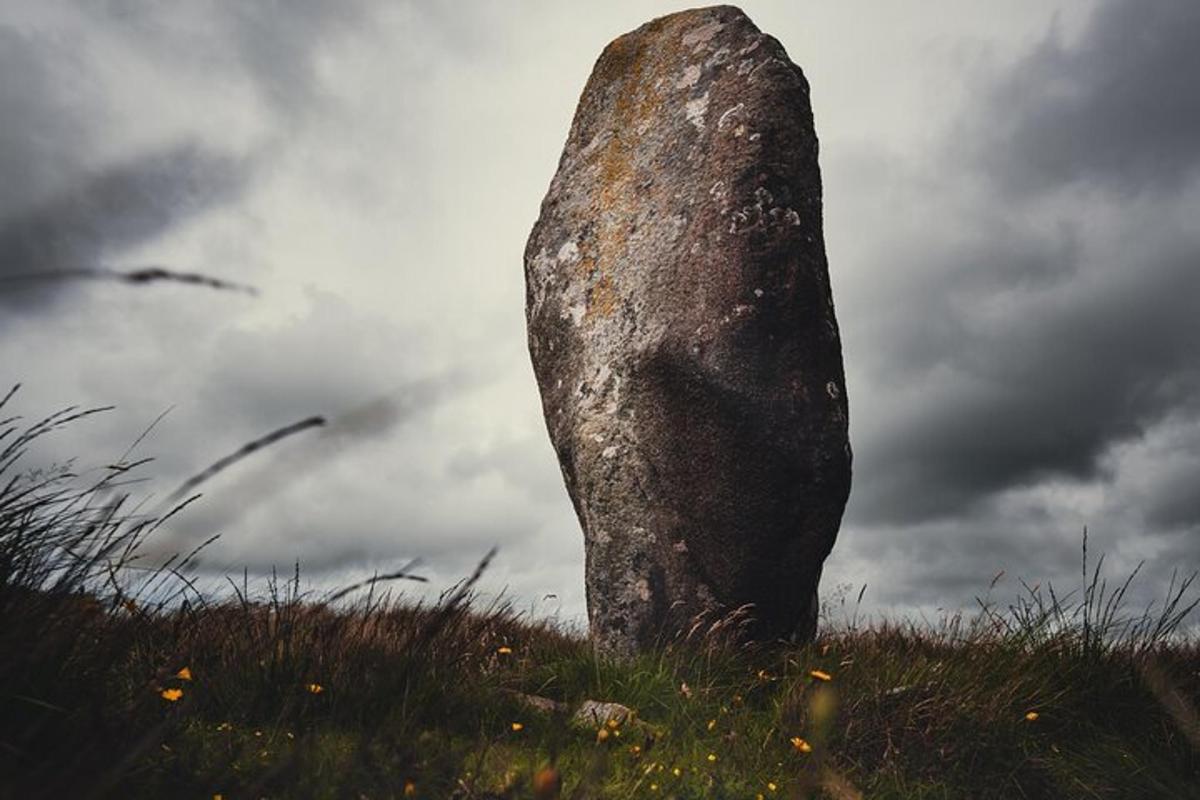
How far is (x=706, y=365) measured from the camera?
5750 mm

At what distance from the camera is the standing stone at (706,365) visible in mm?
5742

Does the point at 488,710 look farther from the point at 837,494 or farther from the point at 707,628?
the point at 837,494

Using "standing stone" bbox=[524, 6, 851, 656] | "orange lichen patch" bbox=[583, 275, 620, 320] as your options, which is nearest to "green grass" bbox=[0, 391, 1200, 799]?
"standing stone" bbox=[524, 6, 851, 656]

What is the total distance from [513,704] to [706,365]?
220cm

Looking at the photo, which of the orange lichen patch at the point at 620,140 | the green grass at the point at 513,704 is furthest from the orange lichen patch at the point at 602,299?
the green grass at the point at 513,704

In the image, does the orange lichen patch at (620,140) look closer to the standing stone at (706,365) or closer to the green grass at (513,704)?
the standing stone at (706,365)

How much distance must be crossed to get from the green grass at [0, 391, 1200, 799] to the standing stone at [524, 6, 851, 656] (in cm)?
41

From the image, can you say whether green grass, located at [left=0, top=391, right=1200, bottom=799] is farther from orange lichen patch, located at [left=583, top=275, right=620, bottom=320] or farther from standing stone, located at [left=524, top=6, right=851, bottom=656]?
orange lichen patch, located at [left=583, top=275, right=620, bottom=320]

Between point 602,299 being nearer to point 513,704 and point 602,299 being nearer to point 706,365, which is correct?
→ point 706,365

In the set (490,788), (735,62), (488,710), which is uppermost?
(735,62)

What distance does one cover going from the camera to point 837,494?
5.85m

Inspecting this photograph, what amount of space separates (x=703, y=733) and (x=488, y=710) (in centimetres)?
107

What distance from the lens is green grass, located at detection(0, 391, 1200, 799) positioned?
2699mm

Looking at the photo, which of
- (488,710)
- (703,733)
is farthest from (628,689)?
(488,710)
